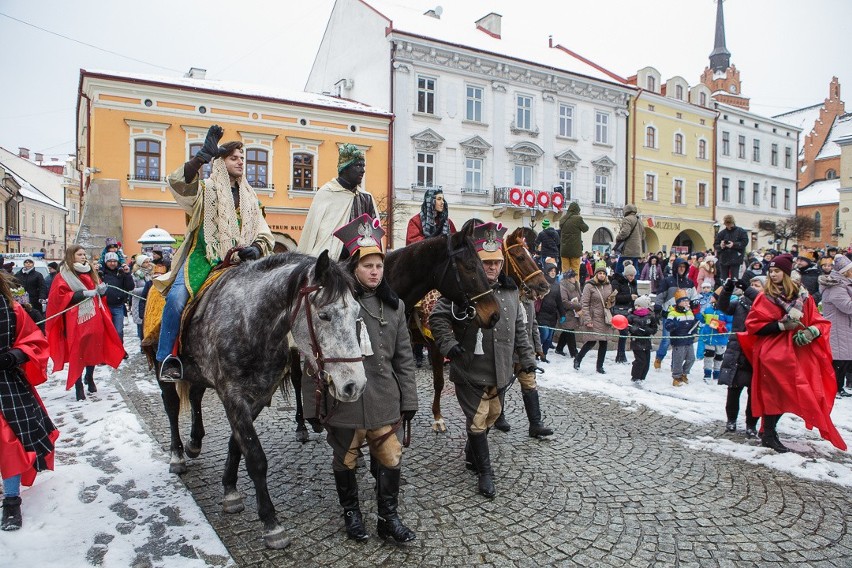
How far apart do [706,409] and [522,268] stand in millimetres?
3230

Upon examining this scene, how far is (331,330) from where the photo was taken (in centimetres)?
302

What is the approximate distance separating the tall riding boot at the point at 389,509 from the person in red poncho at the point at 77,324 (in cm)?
560

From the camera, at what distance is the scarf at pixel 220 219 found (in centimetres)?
440

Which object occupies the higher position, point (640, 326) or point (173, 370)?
point (173, 370)

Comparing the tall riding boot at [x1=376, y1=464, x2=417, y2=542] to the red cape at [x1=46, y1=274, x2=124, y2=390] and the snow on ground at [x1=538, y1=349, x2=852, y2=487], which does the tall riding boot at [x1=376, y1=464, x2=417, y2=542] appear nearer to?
the snow on ground at [x1=538, y1=349, x2=852, y2=487]

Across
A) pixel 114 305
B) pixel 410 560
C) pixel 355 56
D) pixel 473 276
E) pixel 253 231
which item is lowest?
pixel 410 560

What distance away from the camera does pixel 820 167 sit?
190 ft

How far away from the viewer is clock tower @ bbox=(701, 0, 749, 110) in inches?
2117

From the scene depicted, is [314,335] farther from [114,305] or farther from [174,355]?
[114,305]

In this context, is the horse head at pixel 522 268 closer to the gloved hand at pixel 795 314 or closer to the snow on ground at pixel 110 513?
the gloved hand at pixel 795 314

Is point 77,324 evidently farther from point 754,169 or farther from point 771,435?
point 754,169

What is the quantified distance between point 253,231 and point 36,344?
1.80m

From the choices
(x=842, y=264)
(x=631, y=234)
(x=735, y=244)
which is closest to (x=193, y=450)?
(x=842, y=264)

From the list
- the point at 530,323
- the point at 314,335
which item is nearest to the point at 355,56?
the point at 530,323
